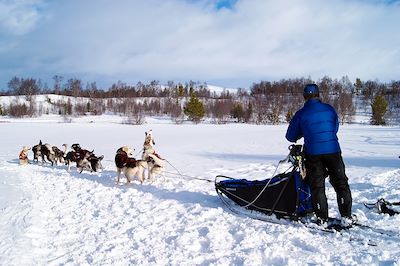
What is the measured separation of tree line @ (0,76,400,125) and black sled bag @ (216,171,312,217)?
5631 cm

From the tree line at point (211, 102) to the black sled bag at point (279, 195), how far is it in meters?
56.3

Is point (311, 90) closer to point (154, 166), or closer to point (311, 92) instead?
point (311, 92)

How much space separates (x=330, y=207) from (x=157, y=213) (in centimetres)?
273

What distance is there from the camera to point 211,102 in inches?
4058

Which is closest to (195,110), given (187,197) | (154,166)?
(154,166)

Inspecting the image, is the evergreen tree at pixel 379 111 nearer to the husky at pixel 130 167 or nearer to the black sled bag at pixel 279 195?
the husky at pixel 130 167

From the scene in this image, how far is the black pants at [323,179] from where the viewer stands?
4.61 meters

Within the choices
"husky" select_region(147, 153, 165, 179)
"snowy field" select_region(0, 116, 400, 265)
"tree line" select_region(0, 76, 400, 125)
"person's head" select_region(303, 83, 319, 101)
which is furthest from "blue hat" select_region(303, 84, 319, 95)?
"tree line" select_region(0, 76, 400, 125)

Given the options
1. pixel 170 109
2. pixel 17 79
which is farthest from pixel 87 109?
pixel 17 79

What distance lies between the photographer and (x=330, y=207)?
18.1 ft

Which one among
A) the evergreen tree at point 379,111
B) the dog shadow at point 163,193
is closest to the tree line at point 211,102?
the evergreen tree at point 379,111

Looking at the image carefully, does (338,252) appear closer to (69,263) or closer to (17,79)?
(69,263)

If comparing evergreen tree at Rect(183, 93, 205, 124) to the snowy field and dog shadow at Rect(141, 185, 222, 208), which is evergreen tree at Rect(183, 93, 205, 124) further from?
dog shadow at Rect(141, 185, 222, 208)

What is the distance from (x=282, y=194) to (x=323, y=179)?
638 mm
